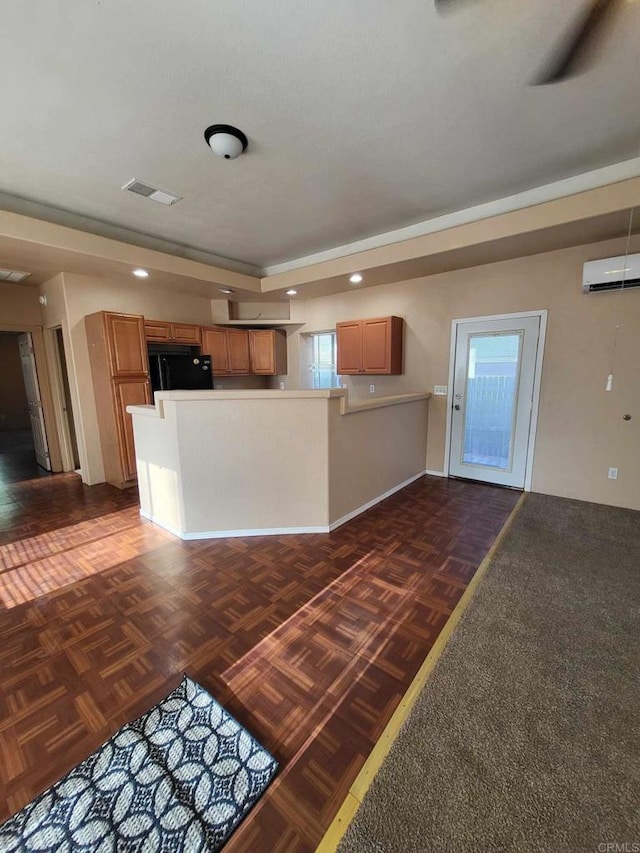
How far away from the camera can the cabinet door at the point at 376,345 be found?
14.6 ft

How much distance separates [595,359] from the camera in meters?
3.39

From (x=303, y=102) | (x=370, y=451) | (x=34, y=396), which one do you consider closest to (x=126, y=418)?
(x=34, y=396)

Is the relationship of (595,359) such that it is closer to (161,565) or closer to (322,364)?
(322,364)

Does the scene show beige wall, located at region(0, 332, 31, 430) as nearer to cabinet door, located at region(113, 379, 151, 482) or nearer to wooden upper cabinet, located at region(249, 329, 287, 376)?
cabinet door, located at region(113, 379, 151, 482)

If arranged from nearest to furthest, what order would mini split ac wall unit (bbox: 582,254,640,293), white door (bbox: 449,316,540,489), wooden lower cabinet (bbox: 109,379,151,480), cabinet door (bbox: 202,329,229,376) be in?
mini split ac wall unit (bbox: 582,254,640,293)
white door (bbox: 449,316,540,489)
wooden lower cabinet (bbox: 109,379,151,480)
cabinet door (bbox: 202,329,229,376)

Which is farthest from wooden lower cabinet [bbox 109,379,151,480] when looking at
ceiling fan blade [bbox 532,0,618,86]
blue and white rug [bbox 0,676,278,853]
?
ceiling fan blade [bbox 532,0,618,86]

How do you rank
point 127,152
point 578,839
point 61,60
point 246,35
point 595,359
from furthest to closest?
point 595,359, point 127,152, point 61,60, point 246,35, point 578,839

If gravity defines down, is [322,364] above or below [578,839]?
above

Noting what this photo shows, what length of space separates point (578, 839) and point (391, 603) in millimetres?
1143

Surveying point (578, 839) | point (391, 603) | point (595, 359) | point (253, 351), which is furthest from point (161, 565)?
point (595, 359)

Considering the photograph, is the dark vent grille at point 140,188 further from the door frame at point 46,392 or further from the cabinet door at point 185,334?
the door frame at point 46,392

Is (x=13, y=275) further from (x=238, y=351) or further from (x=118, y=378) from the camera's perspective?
(x=238, y=351)

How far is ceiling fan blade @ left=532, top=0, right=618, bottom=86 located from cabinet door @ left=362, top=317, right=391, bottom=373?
2666 millimetres

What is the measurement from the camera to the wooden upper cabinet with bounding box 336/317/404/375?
447 centimetres
